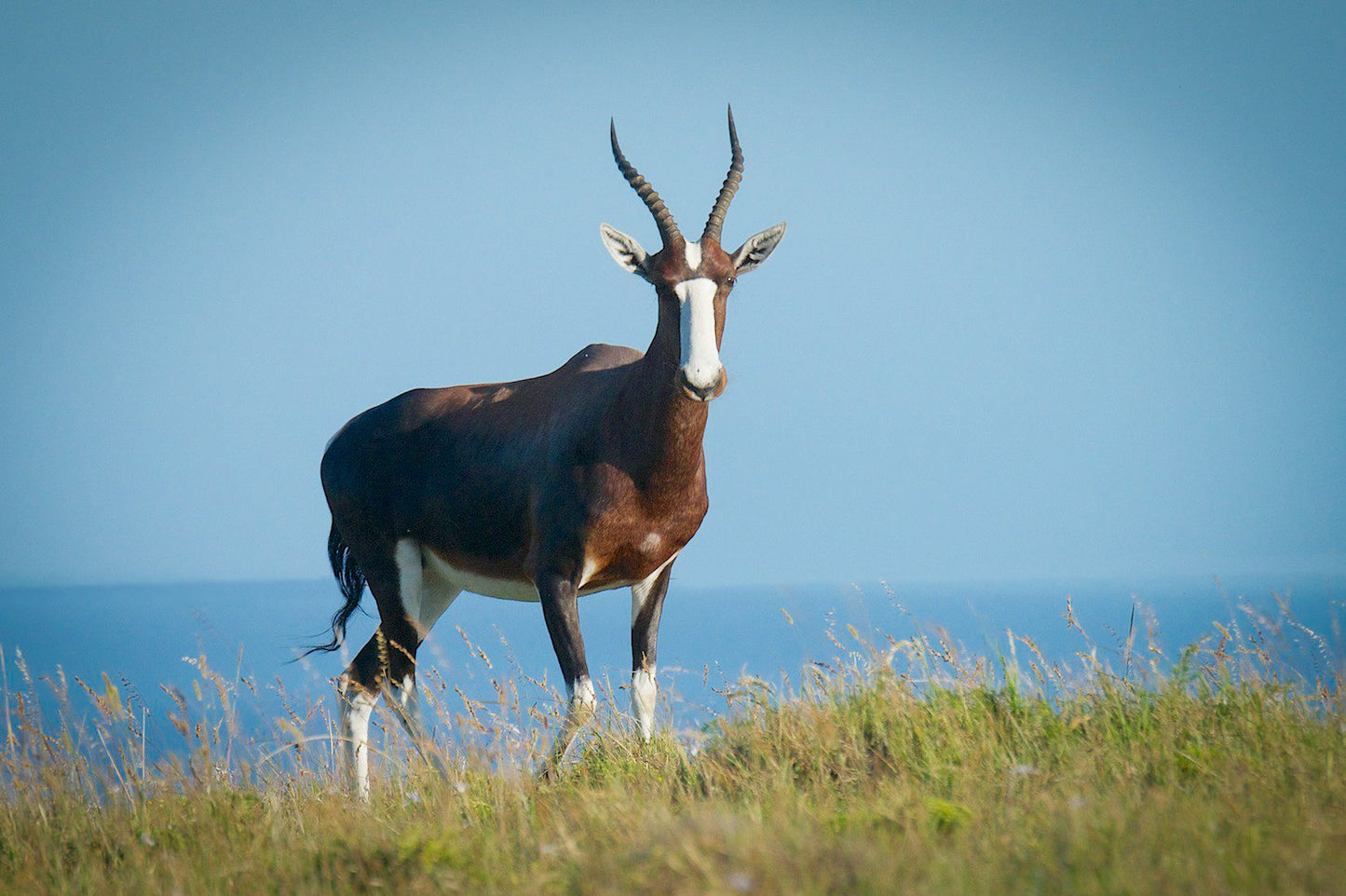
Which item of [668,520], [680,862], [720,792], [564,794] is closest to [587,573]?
[668,520]

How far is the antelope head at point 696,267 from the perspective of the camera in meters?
5.77

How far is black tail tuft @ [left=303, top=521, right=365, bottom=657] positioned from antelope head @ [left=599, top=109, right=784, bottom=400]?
3370 mm

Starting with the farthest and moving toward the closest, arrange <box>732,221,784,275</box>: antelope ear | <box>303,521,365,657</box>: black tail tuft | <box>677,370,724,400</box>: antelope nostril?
<box>303,521,365,657</box>: black tail tuft
<box>732,221,784,275</box>: antelope ear
<box>677,370,724,400</box>: antelope nostril

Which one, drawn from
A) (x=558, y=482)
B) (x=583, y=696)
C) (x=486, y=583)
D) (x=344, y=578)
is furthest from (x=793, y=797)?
(x=344, y=578)

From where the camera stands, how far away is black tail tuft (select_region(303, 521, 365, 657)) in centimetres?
850

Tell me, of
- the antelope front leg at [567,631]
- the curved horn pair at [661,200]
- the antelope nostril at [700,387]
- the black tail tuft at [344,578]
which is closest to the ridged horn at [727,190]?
the curved horn pair at [661,200]

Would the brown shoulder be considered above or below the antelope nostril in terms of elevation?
above

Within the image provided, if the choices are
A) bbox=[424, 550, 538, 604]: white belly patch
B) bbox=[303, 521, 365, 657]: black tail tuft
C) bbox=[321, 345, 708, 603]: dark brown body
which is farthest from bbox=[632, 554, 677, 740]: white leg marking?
bbox=[303, 521, 365, 657]: black tail tuft

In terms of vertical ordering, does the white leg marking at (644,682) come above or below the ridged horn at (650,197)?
below

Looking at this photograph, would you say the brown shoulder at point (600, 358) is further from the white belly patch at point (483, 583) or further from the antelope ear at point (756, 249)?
the white belly patch at point (483, 583)

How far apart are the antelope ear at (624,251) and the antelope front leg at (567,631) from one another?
182 centimetres

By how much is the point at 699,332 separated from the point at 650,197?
1.22 m

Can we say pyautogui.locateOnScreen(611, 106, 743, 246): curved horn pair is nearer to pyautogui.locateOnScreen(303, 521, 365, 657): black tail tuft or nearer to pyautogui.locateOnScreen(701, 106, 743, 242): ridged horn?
pyautogui.locateOnScreen(701, 106, 743, 242): ridged horn

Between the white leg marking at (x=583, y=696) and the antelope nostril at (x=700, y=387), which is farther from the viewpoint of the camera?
the white leg marking at (x=583, y=696)
